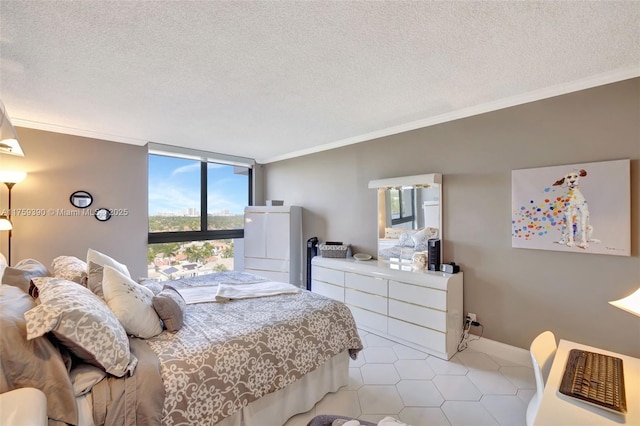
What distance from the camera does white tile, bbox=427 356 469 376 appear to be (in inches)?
97.4

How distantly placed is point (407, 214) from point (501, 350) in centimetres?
164

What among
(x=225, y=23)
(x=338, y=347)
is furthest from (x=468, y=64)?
(x=338, y=347)

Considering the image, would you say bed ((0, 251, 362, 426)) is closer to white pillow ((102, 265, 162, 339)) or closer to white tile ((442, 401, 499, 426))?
white pillow ((102, 265, 162, 339))

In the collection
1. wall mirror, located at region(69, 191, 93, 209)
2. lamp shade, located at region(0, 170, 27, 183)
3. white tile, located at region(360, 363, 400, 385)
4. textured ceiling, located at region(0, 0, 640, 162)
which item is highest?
textured ceiling, located at region(0, 0, 640, 162)

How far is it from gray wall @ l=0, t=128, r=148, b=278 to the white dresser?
113 inches

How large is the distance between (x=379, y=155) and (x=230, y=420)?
3.13 m

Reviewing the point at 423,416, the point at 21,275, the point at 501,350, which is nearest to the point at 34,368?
the point at 21,275

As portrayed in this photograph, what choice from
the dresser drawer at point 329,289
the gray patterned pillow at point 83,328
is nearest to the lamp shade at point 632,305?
the gray patterned pillow at point 83,328

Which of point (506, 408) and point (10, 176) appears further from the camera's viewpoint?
point (10, 176)

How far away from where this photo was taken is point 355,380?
7.76 ft

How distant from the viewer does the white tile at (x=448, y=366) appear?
2.47 metres

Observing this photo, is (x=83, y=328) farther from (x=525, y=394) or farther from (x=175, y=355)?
(x=525, y=394)

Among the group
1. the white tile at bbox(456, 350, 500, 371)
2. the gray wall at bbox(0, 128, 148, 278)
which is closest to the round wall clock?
the gray wall at bbox(0, 128, 148, 278)

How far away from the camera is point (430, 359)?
2693mm
